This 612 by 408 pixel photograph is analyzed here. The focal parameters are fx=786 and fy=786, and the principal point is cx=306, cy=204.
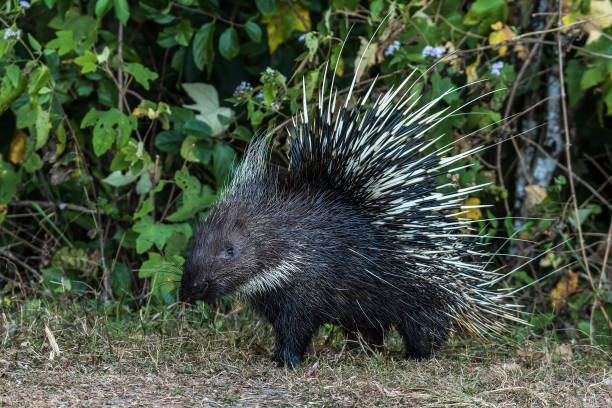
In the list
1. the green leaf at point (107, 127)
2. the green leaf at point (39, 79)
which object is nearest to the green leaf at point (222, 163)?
the green leaf at point (107, 127)

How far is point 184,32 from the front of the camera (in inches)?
176

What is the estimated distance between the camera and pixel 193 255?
3.41 metres

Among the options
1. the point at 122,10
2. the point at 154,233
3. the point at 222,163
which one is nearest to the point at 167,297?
the point at 154,233

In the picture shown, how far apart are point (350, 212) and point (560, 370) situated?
116 centimetres

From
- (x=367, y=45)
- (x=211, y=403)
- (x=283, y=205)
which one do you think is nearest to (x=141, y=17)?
(x=367, y=45)

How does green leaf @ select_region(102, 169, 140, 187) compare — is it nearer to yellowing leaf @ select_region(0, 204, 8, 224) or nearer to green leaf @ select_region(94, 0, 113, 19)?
yellowing leaf @ select_region(0, 204, 8, 224)

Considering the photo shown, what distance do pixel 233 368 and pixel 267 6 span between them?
6.80 ft

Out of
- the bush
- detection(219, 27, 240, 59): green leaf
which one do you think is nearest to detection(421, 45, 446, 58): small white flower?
the bush

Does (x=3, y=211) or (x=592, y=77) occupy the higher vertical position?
(x=592, y=77)

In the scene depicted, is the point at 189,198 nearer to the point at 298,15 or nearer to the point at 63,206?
the point at 63,206

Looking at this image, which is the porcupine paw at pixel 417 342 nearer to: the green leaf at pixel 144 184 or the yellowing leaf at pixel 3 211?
the green leaf at pixel 144 184

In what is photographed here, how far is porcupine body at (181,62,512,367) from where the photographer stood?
3416 millimetres

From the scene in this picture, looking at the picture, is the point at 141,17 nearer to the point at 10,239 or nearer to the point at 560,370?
the point at 10,239

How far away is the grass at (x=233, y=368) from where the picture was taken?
286 centimetres
